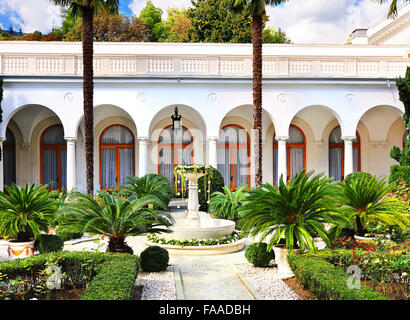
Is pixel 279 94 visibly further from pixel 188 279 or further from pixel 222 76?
pixel 188 279

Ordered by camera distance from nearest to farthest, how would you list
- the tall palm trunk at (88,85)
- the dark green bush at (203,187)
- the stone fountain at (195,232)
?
the stone fountain at (195,232), the tall palm trunk at (88,85), the dark green bush at (203,187)

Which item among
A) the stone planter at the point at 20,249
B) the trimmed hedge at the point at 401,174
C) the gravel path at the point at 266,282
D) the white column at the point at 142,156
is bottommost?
the gravel path at the point at 266,282

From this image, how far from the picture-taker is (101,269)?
6621 mm

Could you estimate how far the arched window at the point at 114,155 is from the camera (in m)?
20.8

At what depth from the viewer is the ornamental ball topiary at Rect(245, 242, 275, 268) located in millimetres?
8555

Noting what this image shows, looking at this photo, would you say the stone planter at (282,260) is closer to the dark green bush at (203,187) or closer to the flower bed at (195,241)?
the flower bed at (195,241)

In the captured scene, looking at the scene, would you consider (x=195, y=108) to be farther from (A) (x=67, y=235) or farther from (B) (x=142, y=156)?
(A) (x=67, y=235)

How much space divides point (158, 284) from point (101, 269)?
4.13 feet

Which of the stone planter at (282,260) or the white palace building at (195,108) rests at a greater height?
the white palace building at (195,108)

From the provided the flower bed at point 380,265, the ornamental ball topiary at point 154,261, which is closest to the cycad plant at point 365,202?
the flower bed at point 380,265

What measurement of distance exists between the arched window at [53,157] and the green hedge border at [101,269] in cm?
1429

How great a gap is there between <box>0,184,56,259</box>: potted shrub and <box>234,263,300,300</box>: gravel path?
13.8 feet
